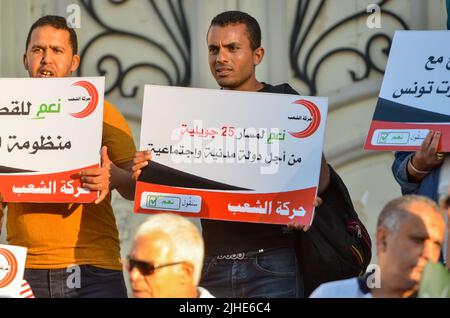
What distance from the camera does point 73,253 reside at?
251 inches

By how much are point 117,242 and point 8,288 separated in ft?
2.31

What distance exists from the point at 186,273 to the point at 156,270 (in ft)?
0.36

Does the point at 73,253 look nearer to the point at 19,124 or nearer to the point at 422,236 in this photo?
the point at 19,124

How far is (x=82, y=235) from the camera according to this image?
6387 mm

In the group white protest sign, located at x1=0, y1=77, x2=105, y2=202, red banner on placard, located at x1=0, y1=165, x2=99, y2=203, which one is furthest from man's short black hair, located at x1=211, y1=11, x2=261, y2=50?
red banner on placard, located at x1=0, y1=165, x2=99, y2=203

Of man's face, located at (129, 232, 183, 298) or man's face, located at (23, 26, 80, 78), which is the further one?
man's face, located at (23, 26, 80, 78)

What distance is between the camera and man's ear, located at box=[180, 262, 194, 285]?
538 centimetres

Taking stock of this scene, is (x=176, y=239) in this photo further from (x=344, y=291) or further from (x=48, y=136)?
(x=48, y=136)

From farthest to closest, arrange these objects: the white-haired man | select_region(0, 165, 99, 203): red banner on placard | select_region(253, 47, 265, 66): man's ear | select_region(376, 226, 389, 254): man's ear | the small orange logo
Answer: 1. select_region(253, 47, 265, 66): man's ear
2. select_region(0, 165, 99, 203): red banner on placard
3. the small orange logo
4. select_region(376, 226, 389, 254): man's ear
5. the white-haired man

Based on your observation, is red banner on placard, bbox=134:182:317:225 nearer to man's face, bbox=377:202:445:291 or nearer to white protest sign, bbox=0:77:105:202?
white protest sign, bbox=0:77:105:202

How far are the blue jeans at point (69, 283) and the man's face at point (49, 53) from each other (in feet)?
2.89

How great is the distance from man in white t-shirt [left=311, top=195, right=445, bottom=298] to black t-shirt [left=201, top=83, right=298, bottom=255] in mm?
895

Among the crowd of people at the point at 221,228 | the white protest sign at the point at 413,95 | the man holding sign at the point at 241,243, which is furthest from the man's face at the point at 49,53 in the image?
the white protest sign at the point at 413,95
